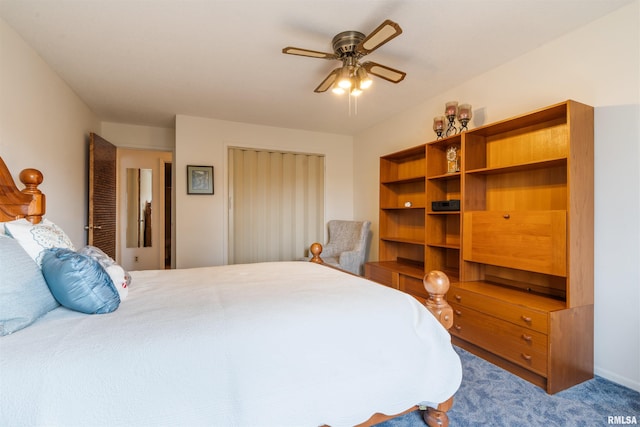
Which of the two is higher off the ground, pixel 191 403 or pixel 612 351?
pixel 191 403

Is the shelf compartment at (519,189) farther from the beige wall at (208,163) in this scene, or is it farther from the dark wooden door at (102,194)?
the dark wooden door at (102,194)

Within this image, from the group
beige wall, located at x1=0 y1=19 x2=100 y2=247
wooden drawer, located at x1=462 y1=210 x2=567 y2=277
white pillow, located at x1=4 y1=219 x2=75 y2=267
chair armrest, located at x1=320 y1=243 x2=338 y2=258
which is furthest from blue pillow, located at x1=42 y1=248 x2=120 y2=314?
chair armrest, located at x1=320 y1=243 x2=338 y2=258

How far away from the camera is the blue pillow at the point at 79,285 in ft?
3.83

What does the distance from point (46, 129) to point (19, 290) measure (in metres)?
2.09

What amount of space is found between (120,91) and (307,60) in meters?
2.04

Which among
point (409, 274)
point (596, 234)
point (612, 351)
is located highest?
point (596, 234)

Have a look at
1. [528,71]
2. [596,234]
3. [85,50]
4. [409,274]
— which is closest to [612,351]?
[596,234]

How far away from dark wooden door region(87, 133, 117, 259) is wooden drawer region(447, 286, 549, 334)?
381 cm

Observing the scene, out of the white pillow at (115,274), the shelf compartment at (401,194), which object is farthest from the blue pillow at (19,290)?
the shelf compartment at (401,194)

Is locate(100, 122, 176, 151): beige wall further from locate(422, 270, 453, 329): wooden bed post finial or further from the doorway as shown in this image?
locate(422, 270, 453, 329): wooden bed post finial

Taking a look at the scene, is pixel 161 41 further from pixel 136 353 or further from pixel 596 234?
pixel 596 234

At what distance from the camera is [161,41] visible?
220 cm

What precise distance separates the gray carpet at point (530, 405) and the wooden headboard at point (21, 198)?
2.48m

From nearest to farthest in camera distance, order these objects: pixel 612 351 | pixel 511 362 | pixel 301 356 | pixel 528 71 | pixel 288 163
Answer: pixel 301 356 → pixel 612 351 → pixel 511 362 → pixel 528 71 → pixel 288 163
